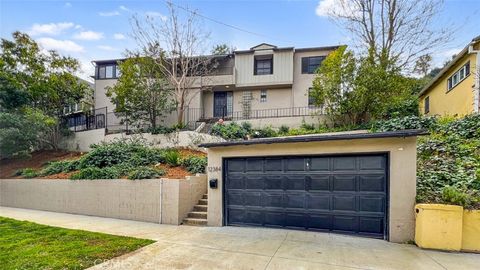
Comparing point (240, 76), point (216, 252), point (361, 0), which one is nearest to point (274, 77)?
point (240, 76)

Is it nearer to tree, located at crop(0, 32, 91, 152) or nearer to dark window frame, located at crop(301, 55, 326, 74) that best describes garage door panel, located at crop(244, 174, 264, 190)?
tree, located at crop(0, 32, 91, 152)

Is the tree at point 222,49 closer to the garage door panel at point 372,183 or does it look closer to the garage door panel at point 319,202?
the garage door panel at point 319,202

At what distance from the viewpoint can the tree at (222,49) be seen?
18.0 metres

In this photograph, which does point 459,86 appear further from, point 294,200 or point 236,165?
point 236,165

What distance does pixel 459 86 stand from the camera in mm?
13008

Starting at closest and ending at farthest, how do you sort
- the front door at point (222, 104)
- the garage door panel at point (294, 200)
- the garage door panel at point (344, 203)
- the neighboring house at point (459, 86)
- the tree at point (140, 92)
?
the garage door panel at point (344, 203), the garage door panel at point (294, 200), the neighboring house at point (459, 86), the tree at point (140, 92), the front door at point (222, 104)

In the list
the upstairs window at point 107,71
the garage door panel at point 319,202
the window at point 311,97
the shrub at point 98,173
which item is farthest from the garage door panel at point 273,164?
the upstairs window at point 107,71

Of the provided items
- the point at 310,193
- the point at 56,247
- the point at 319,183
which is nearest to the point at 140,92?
the point at 56,247

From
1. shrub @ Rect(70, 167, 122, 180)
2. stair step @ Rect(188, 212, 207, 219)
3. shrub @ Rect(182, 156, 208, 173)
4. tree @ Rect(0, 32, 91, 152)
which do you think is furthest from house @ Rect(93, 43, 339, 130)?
stair step @ Rect(188, 212, 207, 219)

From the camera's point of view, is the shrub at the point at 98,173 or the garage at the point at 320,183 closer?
the garage at the point at 320,183

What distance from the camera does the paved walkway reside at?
4516mm

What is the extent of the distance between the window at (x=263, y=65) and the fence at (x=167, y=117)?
9.39 feet

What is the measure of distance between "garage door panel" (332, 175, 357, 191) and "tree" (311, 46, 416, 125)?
774 cm

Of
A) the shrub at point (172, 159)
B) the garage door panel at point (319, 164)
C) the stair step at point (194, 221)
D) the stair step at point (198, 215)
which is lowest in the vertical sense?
the stair step at point (194, 221)
